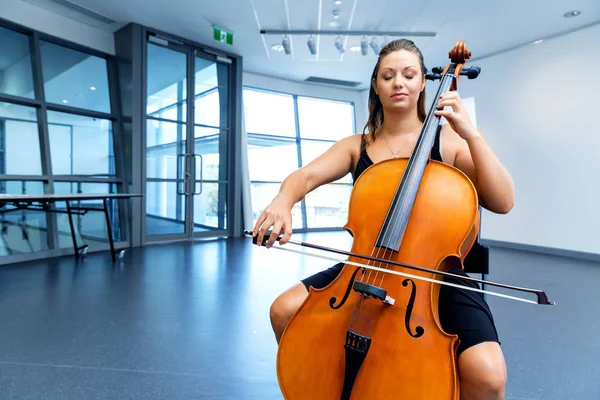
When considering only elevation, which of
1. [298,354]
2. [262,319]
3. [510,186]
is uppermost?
[510,186]

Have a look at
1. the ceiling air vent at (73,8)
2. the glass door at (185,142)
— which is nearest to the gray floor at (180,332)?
the glass door at (185,142)

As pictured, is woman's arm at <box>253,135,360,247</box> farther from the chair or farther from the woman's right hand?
the chair

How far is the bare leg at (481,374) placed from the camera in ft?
2.31

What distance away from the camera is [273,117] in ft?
22.9

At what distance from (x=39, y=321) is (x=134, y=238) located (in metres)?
2.80

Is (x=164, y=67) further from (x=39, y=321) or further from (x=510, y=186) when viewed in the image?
(x=510, y=186)

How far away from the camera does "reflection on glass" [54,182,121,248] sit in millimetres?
4441

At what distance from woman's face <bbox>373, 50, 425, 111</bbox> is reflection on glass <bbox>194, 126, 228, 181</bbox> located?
474cm

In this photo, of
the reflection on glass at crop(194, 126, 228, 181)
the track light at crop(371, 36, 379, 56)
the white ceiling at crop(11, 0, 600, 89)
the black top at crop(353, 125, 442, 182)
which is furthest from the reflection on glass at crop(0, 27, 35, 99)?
the black top at crop(353, 125, 442, 182)

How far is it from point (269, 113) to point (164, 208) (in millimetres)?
2655

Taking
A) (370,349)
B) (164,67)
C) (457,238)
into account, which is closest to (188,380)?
(370,349)

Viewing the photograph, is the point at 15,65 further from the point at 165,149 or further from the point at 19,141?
the point at 165,149

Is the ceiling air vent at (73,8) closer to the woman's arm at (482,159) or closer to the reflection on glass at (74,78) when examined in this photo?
the reflection on glass at (74,78)

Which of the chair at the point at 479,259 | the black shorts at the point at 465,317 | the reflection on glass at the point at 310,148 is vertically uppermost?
the reflection on glass at the point at 310,148
